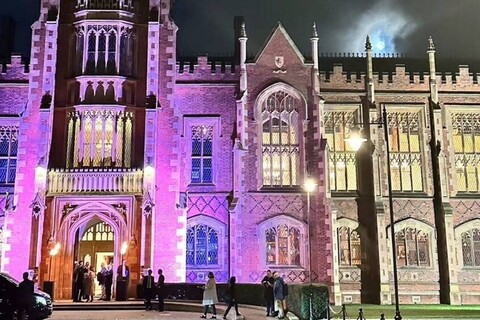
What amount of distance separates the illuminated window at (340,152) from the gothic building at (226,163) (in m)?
0.07

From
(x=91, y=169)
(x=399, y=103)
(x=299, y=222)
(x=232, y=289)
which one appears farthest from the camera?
(x=399, y=103)

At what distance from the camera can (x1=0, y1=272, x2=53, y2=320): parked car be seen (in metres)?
17.2

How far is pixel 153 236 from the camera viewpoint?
26922mm

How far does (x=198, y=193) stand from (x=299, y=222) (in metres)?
5.17

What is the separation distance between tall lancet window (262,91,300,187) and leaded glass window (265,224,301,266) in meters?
2.28

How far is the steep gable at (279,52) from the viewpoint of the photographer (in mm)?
30547

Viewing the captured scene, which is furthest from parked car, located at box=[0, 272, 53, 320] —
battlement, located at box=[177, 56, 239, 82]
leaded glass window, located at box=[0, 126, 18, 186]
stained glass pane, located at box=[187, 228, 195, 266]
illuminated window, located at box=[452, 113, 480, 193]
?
illuminated window, located at box=[452, 113, 480, 193]

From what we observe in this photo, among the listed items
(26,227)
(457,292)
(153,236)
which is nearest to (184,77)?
(153,236)

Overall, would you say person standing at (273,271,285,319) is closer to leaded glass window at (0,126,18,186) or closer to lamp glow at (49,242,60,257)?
lamp glow at (49,242,60,257)

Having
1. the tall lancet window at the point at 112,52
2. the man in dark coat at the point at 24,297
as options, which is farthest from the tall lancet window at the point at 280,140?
the man in dark coat at the point at 24,297

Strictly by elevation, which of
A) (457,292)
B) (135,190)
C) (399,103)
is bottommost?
(457,292)

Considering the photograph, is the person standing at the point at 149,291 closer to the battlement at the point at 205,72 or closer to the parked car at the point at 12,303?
the parked car at the point at 12,303

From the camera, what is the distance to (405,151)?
103 ft

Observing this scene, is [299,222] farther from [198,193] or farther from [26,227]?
[26,227]
